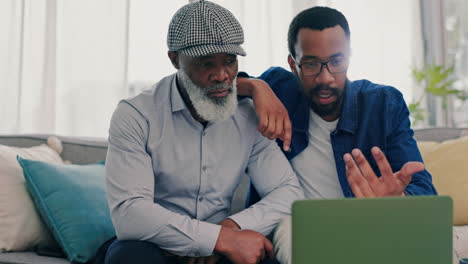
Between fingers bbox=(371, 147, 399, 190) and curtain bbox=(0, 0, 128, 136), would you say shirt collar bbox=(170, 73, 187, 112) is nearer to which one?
fingers bbox=(371, 147, 399, 190)

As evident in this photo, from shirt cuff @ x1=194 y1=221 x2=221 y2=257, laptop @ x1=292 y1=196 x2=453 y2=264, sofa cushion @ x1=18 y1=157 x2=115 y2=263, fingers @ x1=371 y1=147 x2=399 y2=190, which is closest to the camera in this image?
laptop @ x1=292 y1=196 x2=453 y2=264

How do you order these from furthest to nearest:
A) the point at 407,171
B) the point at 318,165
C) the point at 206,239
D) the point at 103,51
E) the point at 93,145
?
1. the point at 103,51
2. the point at 93,145
3. the point at 318,165
4. the point at 206,239
5. the point at 407,171

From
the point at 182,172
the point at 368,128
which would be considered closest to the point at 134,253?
the point at 182,172

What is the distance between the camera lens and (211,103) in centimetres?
164

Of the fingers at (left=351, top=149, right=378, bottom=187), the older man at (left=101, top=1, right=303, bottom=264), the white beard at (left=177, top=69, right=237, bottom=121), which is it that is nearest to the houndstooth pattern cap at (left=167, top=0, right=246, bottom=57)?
the older man at (left=101, top=1, right=303, bottom=264)

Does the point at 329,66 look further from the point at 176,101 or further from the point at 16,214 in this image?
the point at 16,214

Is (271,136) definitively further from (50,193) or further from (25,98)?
(25,98)

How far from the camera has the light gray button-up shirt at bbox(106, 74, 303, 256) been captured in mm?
1493

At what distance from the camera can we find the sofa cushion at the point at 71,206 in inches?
71.7

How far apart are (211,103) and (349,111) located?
18.5 inches

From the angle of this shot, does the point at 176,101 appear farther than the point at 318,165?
No

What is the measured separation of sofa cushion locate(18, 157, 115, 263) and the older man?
1.00 feet

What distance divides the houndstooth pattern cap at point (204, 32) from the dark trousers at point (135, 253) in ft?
1.84

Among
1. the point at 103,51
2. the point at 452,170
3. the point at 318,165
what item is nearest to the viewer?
the point at 318,165
